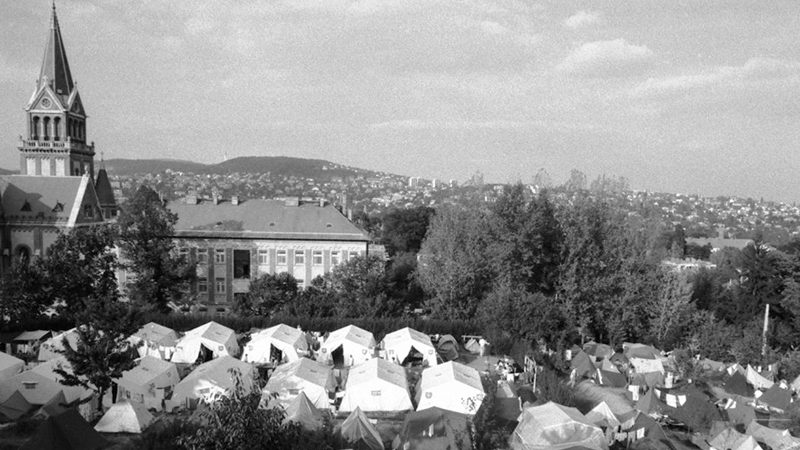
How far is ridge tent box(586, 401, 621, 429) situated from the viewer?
55.8 ft

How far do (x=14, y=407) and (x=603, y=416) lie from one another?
16.5 m

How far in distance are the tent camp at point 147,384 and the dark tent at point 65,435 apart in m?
3.88

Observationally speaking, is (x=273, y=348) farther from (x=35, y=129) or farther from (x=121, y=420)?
(x=35, y=129)

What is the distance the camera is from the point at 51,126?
5088 centimetres

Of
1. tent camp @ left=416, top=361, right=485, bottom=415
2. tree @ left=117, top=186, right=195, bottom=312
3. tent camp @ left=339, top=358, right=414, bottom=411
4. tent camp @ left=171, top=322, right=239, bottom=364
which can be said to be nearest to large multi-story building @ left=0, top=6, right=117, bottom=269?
tree @ left=117, top=186, right=195, bottom=312

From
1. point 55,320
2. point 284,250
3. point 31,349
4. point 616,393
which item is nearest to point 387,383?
point 616,393

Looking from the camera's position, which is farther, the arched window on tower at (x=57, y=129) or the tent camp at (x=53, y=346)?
the arched window on tower at (x=57, y=129)

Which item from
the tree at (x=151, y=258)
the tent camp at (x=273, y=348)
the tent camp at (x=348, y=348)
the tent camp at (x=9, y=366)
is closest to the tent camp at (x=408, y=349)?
the tent camp at (x=348, y=348)

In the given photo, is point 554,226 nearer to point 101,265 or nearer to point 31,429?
point 101,265

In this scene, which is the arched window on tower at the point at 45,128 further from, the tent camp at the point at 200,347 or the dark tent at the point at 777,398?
the dark tent at the point at 777,398

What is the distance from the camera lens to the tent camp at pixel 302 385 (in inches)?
733

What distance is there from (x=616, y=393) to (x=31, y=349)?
21.4 m

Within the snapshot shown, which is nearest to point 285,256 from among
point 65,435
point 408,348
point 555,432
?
point 408,348

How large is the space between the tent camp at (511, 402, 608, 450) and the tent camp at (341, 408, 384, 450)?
3433 millimetres
